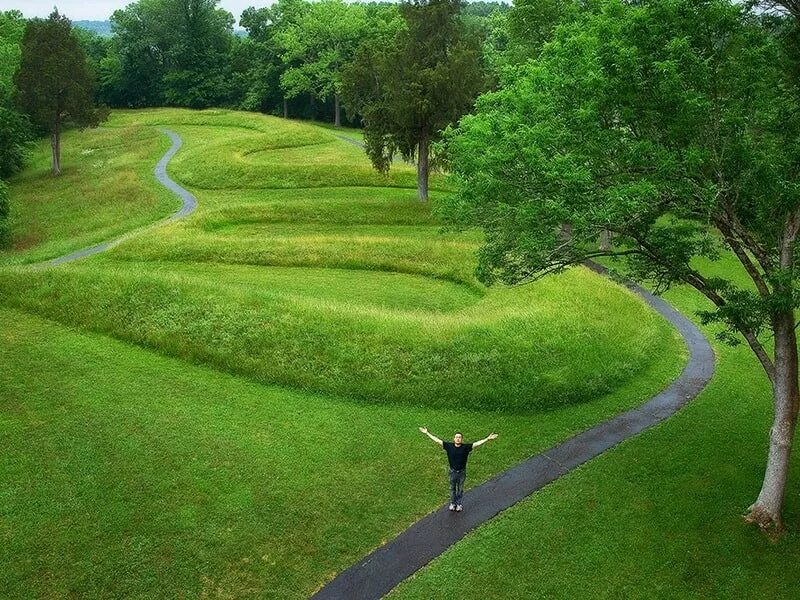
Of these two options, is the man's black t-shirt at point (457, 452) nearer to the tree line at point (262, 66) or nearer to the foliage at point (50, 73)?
the tree line at point (262, 66)

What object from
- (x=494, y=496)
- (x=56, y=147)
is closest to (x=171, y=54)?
(x=56, y=147)

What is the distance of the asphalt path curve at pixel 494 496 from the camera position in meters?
14.7

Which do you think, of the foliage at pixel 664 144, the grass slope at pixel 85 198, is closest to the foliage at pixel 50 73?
the grass slope at pixel 85 198

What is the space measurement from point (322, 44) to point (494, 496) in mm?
82670

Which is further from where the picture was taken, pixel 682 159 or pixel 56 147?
pixel 56 147

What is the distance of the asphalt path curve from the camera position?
48.1 feet

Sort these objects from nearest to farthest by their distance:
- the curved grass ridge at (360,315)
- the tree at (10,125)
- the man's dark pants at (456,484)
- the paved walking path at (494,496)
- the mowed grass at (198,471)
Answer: the paved walking path at (494,496) → the mowed grass at (198,471) → the man's dark pants at (456,484) → the curved grass ridge at (360,315) → the tree at (10,125)

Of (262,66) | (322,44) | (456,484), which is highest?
(322,44)

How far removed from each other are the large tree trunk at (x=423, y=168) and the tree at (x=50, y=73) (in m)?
34.2

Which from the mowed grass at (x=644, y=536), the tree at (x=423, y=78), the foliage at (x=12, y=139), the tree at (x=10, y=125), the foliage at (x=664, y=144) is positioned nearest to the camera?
the foliage at (x=664, y=144)

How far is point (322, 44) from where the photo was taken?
89188 mm

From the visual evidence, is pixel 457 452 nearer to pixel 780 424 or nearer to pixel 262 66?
pixel 780 424

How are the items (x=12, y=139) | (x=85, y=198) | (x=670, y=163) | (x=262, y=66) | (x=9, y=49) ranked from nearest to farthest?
(x=670, y=163) < (x=85, y=198) < (x=12, y=139) < (x=9, y=49) < (x=262, y=66)

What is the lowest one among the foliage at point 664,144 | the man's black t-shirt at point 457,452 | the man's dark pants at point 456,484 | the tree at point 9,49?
the man's dark pants at point 456,484
